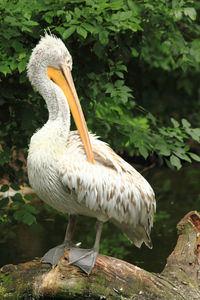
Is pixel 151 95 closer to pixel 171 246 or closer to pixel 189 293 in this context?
pixel 171 246

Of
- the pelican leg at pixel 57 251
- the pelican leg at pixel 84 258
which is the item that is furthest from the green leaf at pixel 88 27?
the pelican leg at pixel 84 258

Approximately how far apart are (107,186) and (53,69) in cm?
112

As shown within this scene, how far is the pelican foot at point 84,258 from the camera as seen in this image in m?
3.86

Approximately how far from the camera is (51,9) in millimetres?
4406

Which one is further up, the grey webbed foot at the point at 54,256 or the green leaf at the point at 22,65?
the green leaf at the point at 22,65

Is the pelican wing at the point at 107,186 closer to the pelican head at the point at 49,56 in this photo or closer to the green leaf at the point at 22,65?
the pelican head at the point at 49,56

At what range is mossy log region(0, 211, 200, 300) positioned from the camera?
3.84 m

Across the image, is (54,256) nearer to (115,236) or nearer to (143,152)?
(143,152)

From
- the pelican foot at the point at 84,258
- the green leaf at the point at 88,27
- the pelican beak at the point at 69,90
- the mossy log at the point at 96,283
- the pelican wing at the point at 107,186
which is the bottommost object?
the mossy log at the point at 96,283

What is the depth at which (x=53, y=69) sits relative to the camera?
167 inches

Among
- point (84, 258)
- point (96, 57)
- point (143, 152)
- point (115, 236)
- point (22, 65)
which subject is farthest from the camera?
point (115, 236)

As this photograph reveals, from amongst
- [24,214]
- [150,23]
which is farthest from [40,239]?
[150,23]

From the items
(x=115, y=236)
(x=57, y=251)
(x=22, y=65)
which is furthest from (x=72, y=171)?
(x=115, y=236)

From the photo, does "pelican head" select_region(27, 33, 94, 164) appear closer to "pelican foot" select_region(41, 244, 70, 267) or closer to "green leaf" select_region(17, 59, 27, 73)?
"green leaf" select_region(17, 59, 27, 73)
